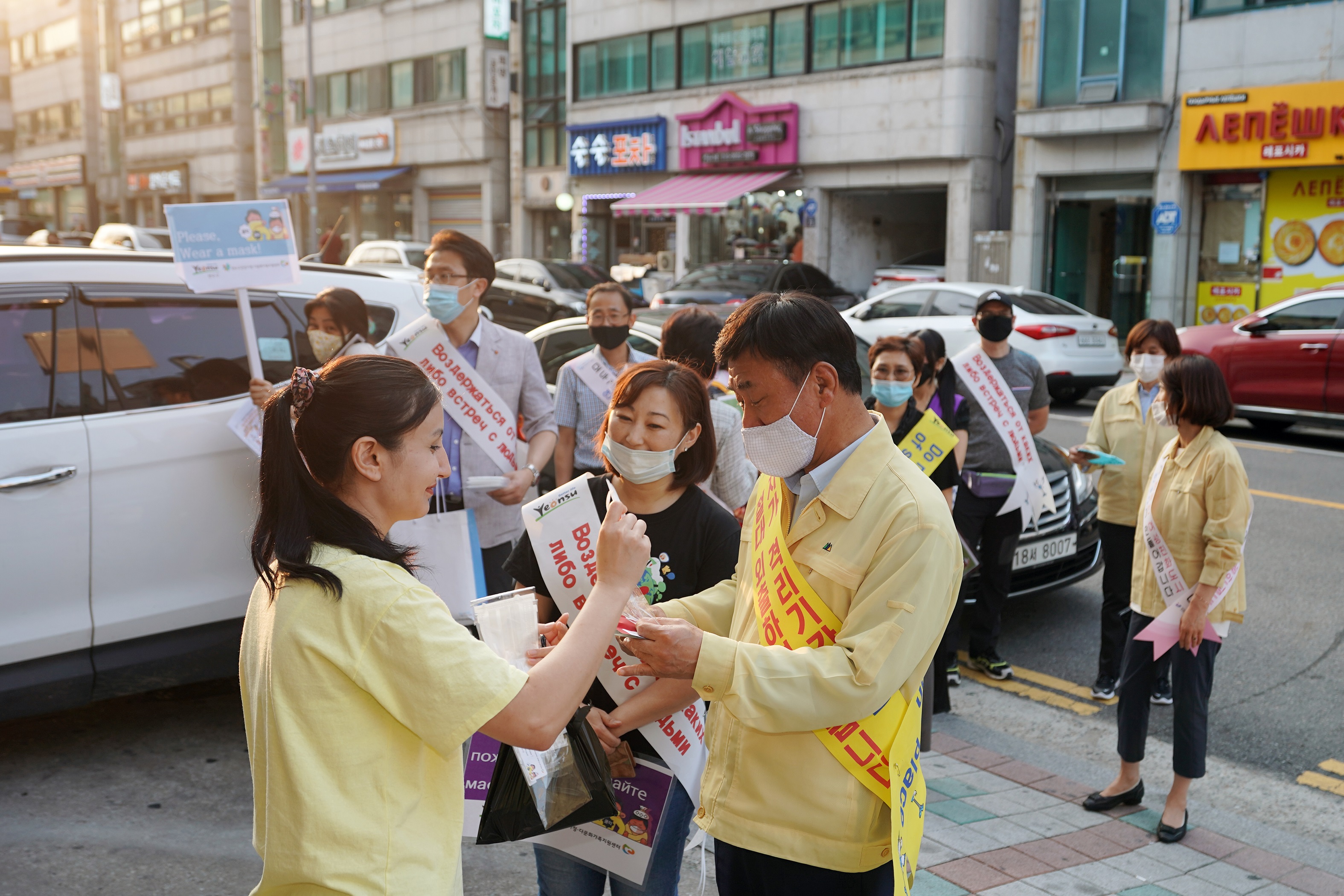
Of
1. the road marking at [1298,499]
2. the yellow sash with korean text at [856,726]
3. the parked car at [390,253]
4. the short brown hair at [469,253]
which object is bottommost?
the road marking at [1298,499]

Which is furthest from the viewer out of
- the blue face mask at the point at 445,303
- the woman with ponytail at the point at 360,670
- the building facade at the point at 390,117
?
the building facade at the point at 390,117

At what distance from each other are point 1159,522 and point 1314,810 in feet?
4.23

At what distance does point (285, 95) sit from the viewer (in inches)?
1725

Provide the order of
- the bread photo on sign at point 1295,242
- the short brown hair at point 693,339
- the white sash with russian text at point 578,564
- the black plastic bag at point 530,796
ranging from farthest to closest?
the bread photo on sign at point 1295,242
the short brown hair at point 693,339
the white sash with russian text at point 578,564
the black plastic bag at point 530,796

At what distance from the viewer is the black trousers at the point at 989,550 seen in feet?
19.3

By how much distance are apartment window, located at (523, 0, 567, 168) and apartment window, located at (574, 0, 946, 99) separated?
2.13m

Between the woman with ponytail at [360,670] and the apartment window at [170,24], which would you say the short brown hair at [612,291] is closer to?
the woman with ponytail at [360,670]

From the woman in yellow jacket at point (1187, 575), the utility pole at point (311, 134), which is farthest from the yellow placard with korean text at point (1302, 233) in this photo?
the utility pole at point (311, 134)

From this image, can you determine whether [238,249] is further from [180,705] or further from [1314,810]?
[1314,810]

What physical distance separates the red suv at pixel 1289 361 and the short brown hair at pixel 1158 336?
25.9ft

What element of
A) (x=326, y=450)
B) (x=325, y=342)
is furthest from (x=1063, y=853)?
(x=325, y=342)

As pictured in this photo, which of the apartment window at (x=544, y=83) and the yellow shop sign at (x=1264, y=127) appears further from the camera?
the apartment window at (x=544, y=83)

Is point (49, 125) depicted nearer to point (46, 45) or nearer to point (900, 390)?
point (46, 45)

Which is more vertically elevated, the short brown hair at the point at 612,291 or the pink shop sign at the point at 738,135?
the pink shop sign at the point at 738,135
